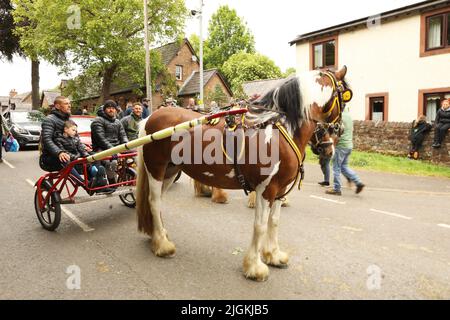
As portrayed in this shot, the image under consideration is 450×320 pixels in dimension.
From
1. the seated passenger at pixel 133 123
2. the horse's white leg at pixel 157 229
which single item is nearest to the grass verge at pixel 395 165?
the seated passenger at pixel 133 123

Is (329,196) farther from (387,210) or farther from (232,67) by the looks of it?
(232,67)

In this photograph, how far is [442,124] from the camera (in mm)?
10820

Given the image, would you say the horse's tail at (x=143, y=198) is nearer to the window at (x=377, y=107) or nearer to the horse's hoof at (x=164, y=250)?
the horse's hoof at (x=164, y=250)

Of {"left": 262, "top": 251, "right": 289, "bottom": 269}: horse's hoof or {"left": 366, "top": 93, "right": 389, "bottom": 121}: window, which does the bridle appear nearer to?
{"left": 262, "top": 251, "right": 289, "bottom": 269}: horse's hoof

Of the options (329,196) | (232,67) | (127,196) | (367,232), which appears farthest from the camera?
(232,67)

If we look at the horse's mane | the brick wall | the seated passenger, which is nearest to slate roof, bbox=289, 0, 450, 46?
the seated passenger

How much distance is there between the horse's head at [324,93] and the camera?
11.7 feet

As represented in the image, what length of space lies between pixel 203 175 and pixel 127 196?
2.97 m

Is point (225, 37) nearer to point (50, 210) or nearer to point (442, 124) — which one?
point (442, 124)

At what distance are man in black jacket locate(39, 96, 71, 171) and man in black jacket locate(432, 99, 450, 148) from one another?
1083cm

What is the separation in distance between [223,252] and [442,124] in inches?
386

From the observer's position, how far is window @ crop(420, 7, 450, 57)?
14469 millimetres
